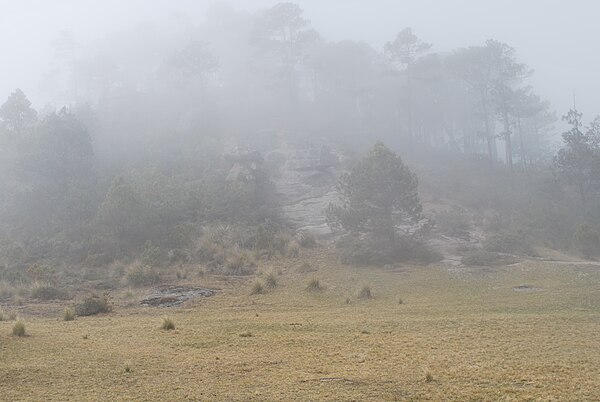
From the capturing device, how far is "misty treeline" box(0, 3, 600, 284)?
93.6 feet

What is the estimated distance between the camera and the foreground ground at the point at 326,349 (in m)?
7.14

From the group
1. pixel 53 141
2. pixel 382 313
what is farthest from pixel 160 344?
pixel 53 141

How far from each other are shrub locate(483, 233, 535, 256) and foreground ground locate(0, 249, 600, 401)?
6950 mm

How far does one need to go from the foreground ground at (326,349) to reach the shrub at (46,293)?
2.24 metres

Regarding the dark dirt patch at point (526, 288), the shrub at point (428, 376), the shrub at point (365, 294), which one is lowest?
the dark dirt patch at point (526, 288)

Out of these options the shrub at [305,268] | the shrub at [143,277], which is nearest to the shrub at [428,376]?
the shrub at [305,268]

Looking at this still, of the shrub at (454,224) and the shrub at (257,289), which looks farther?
the shrub at (454,224)

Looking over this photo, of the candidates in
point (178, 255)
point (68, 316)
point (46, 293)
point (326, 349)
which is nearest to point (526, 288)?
point (326, 349)

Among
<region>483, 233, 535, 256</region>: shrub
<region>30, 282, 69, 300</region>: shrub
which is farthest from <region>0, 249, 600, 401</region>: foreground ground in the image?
<region>483, 233, 535, 256</region>: shrub

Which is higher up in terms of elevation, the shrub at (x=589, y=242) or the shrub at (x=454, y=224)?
the shrub at (x=454, y=224)

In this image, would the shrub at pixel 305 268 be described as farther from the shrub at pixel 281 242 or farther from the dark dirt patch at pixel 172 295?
the dark dirt patch at pixel 172 295

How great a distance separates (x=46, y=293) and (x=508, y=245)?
21.5m

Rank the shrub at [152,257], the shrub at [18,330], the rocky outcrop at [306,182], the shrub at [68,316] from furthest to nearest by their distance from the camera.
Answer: the rocky outcrop at [306,182], the shrub at [152,257], the shrub at [68,316], the shrub at [18,330]

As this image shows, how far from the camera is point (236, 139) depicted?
46.3 metres
